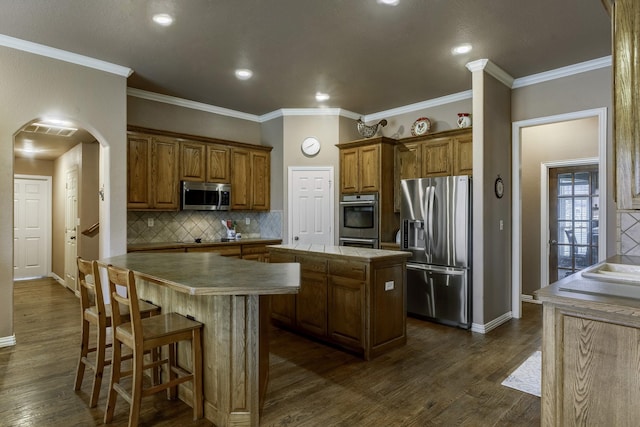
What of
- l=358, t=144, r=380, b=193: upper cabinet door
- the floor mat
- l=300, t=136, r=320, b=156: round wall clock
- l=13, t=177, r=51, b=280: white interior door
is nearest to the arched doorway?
l=13, t=177, r=51, b=280: white interior door

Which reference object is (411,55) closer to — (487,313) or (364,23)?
(364,23)

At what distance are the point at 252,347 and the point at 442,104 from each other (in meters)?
4.38

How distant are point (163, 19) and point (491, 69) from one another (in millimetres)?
3288

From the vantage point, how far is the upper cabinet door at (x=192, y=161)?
514 cm

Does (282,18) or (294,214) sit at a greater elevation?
(282,18)

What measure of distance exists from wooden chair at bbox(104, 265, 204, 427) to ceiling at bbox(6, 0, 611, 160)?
2.18 m

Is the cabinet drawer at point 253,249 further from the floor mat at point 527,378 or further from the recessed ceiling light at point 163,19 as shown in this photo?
the floor mat at point 527,378

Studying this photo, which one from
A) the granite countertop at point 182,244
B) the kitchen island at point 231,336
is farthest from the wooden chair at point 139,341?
the granite countertop at point 182,244

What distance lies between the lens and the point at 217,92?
5004 mm

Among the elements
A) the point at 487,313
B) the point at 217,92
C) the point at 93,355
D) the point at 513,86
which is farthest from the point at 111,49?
the point at 487,313

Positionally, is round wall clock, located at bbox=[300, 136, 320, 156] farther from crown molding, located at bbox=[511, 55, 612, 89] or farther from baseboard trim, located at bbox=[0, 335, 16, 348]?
baseboard trim, located at bbox=[0, 335, 16, 348]

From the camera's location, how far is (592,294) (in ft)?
5.00

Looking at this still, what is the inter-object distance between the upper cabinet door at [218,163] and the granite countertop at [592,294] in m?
4.64

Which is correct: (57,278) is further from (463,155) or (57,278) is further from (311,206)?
(463,155)
